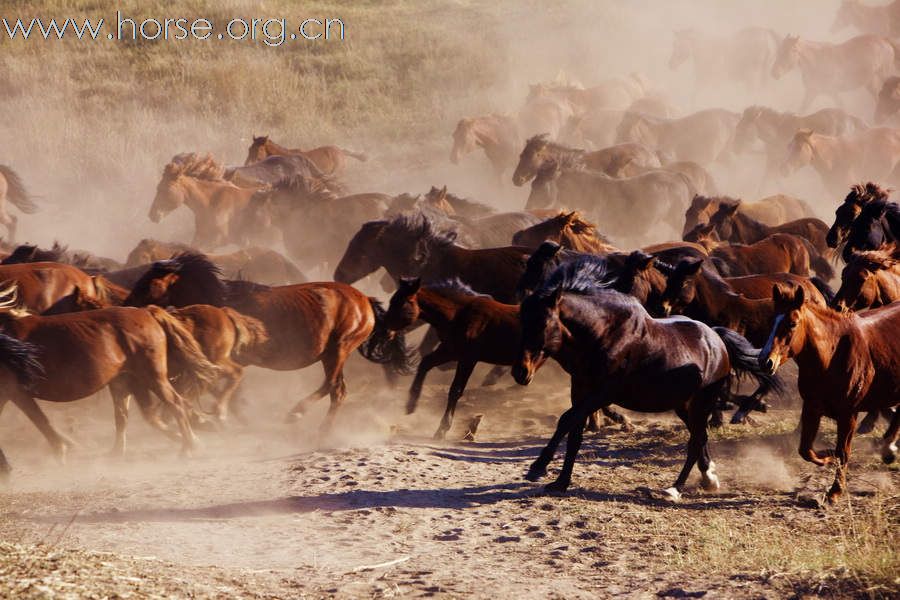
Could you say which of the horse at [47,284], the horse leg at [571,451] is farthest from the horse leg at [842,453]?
the horse at [47,284]

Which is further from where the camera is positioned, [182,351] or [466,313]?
[466,313]

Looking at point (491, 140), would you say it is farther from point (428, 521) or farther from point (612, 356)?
point (428, 521)

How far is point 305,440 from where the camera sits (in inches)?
367

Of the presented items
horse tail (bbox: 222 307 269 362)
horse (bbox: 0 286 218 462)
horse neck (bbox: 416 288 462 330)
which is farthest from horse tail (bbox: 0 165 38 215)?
horse neck (bbox: 416 288 462 330)

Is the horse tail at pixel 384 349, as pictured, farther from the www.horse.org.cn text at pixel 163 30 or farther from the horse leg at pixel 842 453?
the www.horse.org.cn text at pixel 163 30

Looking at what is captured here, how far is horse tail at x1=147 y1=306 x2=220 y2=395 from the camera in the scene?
8.77 meters

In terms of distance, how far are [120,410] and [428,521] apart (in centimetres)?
321

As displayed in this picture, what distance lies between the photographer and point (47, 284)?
10055mm

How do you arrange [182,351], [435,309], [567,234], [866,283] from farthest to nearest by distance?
1. [567,234]
2. [435,309]
3. [182,351]
4. [866,283]

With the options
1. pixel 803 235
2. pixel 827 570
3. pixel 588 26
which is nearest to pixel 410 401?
pixel 827 570

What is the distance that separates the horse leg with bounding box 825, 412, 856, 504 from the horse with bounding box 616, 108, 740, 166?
1845 cm

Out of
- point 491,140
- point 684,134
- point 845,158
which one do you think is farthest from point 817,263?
point 684,134

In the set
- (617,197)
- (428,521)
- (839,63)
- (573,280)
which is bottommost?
(428,521)

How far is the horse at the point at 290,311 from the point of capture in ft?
31.3
